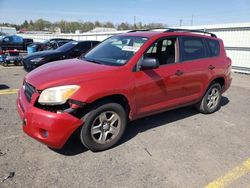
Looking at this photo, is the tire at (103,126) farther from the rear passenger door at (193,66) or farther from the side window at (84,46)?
the side window at (84,46)

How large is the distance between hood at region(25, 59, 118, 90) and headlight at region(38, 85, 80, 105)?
70mm

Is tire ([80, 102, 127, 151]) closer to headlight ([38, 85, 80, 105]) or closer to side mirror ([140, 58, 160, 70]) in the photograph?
headlight ([38, 85, 80, 105])

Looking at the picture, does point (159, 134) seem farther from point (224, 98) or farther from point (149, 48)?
point (224, 98)

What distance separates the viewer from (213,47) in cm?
568

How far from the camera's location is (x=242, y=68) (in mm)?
12695

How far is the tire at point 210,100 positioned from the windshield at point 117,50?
7.12 feet

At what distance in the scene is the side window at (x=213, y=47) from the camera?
5570 mm

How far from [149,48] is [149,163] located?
1.92 m

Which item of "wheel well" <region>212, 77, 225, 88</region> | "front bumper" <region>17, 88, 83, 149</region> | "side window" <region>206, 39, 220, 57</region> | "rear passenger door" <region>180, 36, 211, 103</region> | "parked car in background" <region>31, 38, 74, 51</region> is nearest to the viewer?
"front bumper" <region>17, 88, 83, 149</region>

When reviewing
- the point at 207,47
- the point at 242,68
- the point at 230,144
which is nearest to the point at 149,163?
the point at 230,144

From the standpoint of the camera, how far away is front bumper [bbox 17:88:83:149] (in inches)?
129

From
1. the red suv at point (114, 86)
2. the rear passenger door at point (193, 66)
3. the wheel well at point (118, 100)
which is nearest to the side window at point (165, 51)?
the red suv at point (114, 86)

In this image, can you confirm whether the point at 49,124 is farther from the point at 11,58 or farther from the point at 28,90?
the point at 11,58

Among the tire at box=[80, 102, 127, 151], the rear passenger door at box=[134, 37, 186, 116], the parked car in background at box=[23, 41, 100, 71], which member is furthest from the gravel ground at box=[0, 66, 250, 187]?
the parked car in background at box=[23, 41, 100, 71]
